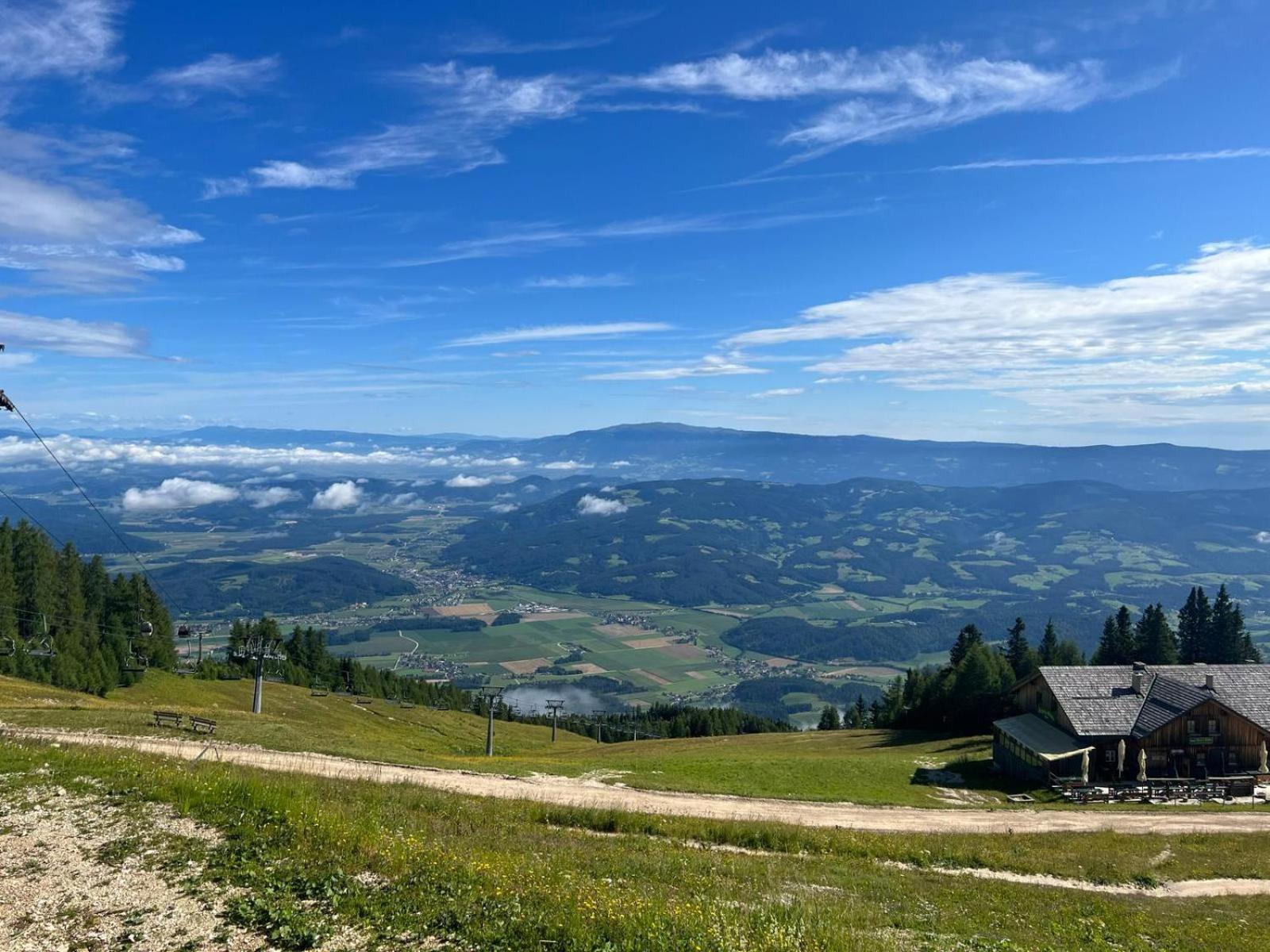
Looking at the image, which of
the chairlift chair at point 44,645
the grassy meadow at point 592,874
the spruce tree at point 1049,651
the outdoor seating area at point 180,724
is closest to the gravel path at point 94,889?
the grassy meadow at point 592,874

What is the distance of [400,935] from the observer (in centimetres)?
1371

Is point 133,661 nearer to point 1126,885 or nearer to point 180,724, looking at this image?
point 180,724

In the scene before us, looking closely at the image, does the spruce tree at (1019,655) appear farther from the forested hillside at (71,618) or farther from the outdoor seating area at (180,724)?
the forested hillside at (71,618)

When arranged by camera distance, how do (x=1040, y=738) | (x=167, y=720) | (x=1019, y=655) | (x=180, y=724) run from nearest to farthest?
1. (x=180, y=724)
2. (x=167, y=720)
3. (x=1040, y=738)
4. (x=1019, y=655)

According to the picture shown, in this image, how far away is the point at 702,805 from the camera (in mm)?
33875

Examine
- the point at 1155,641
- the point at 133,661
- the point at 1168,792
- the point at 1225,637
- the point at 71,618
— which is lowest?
the point at 133,661

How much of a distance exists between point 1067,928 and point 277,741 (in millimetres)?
36273

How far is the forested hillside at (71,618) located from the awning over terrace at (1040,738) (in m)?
76.3

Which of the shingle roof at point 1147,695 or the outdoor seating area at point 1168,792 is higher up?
the shingle roof at point 1147,695

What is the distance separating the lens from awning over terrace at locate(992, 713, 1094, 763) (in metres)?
46.6

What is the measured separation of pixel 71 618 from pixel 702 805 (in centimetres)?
8336

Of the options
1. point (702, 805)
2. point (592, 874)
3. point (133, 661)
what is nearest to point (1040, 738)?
point (702, 805)

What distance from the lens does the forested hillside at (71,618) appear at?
7294cm

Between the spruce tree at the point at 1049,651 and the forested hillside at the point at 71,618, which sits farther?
the spruce tree at the point at 1049,651
